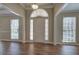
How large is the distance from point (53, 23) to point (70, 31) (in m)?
0.35

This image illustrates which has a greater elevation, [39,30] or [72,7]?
[72,7]

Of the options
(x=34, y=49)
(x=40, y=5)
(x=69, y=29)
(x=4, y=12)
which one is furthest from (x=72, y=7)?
(x=4, y=12)

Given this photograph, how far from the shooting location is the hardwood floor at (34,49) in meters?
2.54

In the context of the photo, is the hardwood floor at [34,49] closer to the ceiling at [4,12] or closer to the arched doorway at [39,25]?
the arched doorway at [39,25]

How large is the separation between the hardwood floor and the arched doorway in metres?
0.13

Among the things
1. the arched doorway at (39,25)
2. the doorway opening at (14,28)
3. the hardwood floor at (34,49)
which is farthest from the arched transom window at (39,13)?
the hardwood floor at (34,49)

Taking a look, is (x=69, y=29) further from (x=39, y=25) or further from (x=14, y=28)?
(x=14, y=28)

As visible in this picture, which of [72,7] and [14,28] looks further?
[14,28]

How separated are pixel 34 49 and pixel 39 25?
47 centimetres

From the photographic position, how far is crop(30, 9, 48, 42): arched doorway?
8.50 feet

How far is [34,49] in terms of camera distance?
259cm

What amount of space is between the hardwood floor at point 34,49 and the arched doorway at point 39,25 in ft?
0.44
